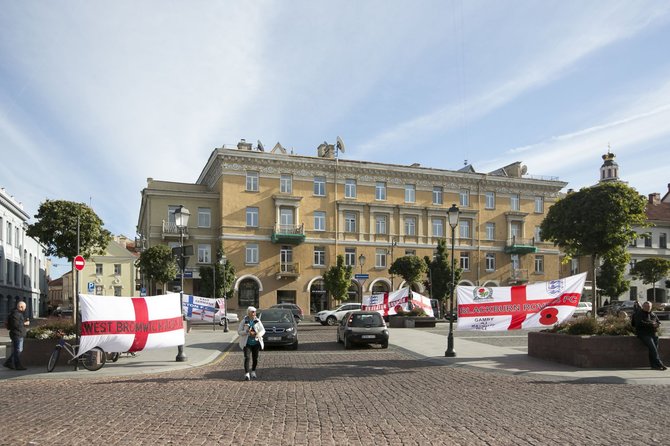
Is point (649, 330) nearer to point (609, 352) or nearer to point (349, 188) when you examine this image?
Answer: point (609, 352)

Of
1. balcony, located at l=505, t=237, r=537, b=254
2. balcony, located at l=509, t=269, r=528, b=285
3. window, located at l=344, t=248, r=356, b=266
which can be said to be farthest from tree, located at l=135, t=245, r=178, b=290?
balcony, located at l=509, t=269, r=528, b=285

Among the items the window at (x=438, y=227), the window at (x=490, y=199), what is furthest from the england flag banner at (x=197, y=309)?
the window at (x=490, y=199)

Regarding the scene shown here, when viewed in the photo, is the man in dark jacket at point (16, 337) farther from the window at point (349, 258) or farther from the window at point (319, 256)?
the window at point (349, 258)

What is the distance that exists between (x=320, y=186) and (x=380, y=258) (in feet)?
28.2

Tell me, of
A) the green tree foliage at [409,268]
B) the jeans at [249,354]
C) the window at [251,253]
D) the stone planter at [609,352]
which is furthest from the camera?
the window at [251,253]

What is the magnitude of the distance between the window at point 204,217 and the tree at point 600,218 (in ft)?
98.5

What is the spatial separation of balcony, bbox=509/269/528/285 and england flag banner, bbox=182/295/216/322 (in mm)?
33818

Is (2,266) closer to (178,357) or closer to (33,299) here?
(33,299)

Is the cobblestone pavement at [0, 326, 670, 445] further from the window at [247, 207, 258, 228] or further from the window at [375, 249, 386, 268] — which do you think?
the window at [375, 249, 386, 268]

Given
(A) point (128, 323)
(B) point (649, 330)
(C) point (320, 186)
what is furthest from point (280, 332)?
(C) point (320, 186)

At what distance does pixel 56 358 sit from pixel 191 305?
16.1m

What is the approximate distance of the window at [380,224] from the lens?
4928 centimetres

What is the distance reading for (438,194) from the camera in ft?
Result: 169

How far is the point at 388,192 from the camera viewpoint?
49.7 m
